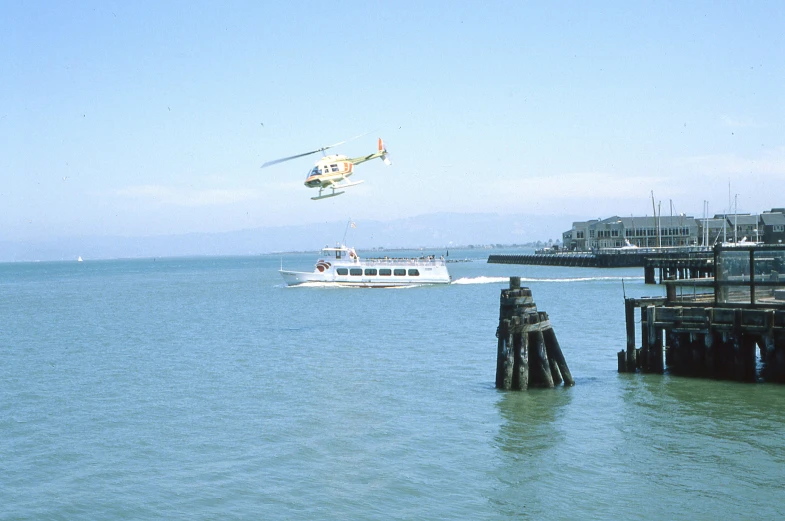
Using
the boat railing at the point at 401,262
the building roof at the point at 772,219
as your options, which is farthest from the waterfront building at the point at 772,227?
the boat railing at the point at 401,262

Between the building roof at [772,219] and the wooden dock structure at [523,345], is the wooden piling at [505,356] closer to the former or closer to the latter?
the wooden dock structure at [523,345]

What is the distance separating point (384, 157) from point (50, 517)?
28379 mm

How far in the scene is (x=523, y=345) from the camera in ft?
60.1

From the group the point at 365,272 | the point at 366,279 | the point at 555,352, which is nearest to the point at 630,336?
the point at 555,352

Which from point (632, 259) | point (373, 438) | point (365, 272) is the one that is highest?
point (365, 272)

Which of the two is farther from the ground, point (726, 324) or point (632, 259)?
point (632, 259)

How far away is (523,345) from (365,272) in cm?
5351

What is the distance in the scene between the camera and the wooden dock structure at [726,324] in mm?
19125

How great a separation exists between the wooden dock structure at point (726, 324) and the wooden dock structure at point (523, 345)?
9.49 feet

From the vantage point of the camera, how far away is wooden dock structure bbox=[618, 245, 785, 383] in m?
19.1

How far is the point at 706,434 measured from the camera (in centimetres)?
1600

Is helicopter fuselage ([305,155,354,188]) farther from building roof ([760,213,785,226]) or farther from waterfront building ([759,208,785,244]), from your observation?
building roof ([760,213,785,226])

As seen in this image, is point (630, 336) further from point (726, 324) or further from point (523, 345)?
point (523, 345)

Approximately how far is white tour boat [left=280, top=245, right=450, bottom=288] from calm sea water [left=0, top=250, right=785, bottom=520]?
→ 39.9 metres
